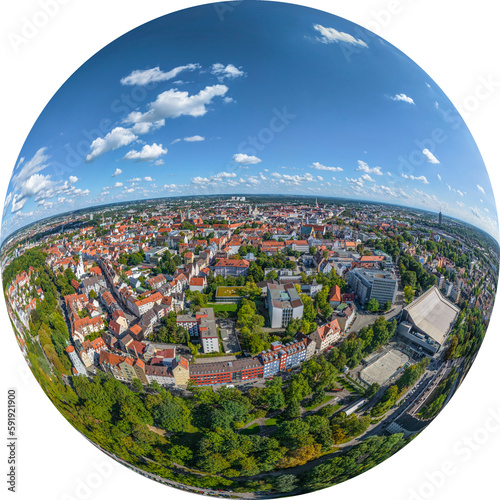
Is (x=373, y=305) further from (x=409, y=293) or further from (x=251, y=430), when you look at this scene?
(x=251, y=430)

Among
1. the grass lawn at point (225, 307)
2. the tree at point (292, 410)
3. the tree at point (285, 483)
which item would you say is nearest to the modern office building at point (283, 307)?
the grass lawn at point (225, 307)

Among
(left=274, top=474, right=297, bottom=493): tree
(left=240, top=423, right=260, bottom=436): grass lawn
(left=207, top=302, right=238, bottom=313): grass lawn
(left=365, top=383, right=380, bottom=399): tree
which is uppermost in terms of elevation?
(left=207, top=302, right=238, bottom=313): grass lawn

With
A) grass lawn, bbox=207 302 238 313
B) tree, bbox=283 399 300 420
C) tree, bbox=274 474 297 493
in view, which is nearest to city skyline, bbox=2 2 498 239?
grass lawn, bbox=207 302 238 313

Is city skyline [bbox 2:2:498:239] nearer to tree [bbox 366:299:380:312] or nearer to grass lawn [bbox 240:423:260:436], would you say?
tree [bbox 366:299:380:312]

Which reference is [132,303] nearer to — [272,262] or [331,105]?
[272,262]

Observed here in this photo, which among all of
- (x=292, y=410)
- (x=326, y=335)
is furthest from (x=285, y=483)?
(x=326, y=335)

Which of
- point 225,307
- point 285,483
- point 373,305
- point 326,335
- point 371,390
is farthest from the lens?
point 285,483

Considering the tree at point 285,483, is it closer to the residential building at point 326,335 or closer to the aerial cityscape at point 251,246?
the aerial cityscape at point 251,246
